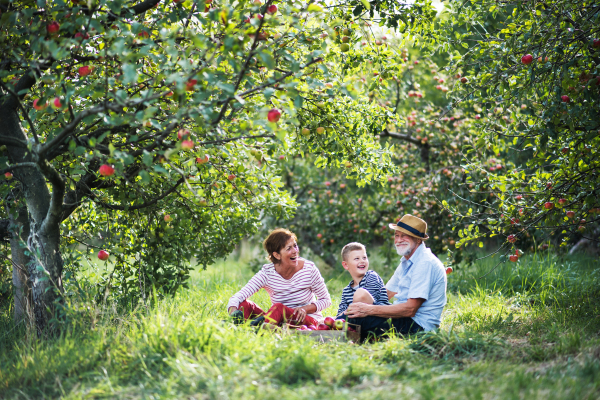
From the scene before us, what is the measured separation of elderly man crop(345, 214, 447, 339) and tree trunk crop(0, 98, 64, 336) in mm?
2371

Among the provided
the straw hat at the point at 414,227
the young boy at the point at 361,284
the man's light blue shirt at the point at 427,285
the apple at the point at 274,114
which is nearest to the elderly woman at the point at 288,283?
the young boy at the point at 361,284

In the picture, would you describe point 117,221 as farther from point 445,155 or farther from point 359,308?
point 445,155

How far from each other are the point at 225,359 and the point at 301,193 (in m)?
7.75

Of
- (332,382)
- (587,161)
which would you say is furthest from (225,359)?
(587,161)

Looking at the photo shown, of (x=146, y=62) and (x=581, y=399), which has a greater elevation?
(x=146, y=62)

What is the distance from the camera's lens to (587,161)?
163 inches

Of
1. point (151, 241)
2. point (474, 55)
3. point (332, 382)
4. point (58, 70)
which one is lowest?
point (332, 382)

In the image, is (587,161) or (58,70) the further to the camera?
(587,161)

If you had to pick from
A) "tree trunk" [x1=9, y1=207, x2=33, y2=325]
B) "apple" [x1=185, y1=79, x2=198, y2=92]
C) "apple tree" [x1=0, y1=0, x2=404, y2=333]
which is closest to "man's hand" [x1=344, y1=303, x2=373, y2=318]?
"apple tree" [x1=0, y1=0, x2=404, y2=333]

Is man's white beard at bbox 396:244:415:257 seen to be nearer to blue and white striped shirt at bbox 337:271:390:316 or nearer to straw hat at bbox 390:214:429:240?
straw hat at bbox 390:214:429:240

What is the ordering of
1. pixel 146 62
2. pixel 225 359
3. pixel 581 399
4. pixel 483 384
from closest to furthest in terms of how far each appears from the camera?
pixel 581 399 → pixel 483 384 → pixel 225 359 → pixel 146 62

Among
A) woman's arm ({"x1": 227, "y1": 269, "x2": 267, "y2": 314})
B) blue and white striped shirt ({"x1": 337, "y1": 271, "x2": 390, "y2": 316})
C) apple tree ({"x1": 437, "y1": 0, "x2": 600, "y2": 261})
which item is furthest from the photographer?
woman's arm ({"x1": 227, "y1": 269, "x2": 267, "y2": 314})

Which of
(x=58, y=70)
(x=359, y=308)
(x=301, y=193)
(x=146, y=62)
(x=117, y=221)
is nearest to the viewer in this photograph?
(x=58, y=70)

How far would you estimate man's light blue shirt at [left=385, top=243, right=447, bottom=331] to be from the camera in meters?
3.98
